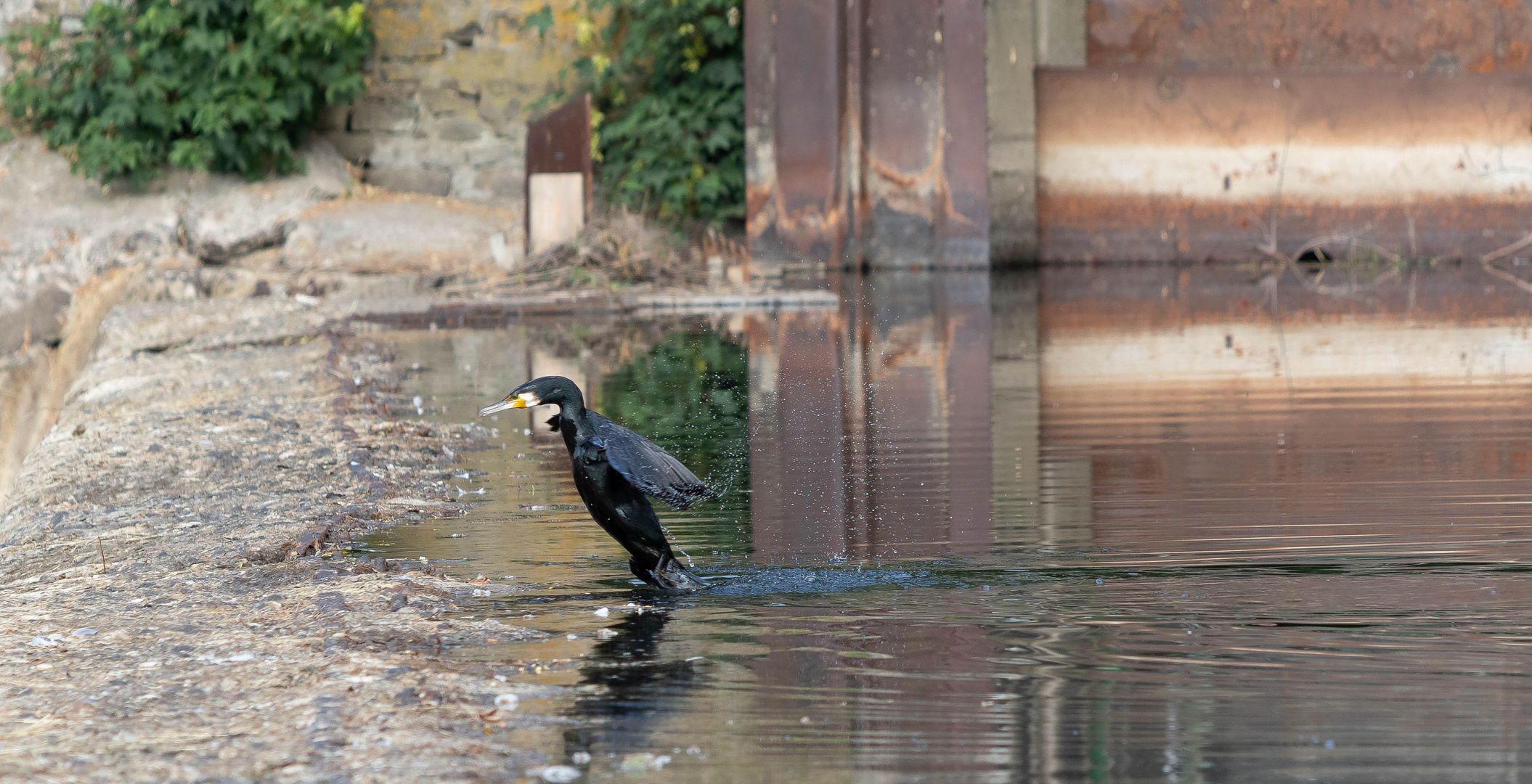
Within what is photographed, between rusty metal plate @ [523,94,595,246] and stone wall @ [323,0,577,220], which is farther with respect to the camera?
stone wall @ [323,0,577,220]

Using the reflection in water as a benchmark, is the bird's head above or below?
above

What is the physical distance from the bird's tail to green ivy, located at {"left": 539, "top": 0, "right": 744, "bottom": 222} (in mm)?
10670

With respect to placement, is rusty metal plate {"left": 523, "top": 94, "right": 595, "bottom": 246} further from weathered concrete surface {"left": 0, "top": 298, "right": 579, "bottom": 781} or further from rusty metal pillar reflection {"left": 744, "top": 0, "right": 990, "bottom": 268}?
weathered concrete surface {"left": 0, "top": 298, "right": 579, "bottom": 781}

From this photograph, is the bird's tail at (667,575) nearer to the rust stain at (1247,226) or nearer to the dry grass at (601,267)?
the dry grass at (601,267)

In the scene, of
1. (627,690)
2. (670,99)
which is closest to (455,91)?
(670,99)

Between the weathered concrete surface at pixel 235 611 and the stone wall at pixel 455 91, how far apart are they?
8.34 m

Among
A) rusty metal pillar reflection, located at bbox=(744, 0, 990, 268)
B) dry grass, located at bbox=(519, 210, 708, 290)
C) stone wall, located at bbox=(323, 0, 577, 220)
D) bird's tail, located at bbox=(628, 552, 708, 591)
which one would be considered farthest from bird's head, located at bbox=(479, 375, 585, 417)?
stone wall, located at bbox=(323, 0, 577, 220)

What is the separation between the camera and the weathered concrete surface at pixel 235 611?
8.84ft

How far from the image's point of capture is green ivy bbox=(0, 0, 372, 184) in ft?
46.2

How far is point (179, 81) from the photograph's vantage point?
14391mm

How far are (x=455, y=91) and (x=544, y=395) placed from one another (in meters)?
11.9

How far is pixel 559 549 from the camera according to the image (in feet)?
14.4

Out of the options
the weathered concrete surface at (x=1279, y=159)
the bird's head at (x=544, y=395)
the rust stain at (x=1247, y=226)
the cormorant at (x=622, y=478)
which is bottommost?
the cormorant at (x=622, y=478)

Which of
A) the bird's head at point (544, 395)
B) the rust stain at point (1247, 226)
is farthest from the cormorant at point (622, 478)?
the rust stain at point (1247, 226)
